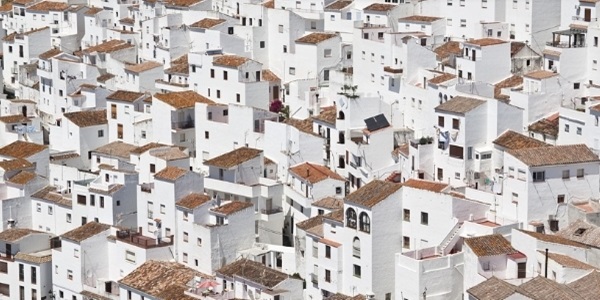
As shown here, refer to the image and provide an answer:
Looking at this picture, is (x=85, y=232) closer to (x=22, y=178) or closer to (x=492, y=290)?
(x=22, y=178)

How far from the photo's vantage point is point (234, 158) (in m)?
58.3

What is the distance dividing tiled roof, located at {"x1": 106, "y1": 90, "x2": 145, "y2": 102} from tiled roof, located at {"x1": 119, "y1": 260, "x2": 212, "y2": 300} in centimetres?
1285

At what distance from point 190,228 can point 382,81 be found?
38.6ft

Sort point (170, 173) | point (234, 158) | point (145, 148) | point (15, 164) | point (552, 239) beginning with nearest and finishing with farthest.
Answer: point (552, 239) → point (170, 173) → point (234, 158) → point (145, 148) → point (15, 164)

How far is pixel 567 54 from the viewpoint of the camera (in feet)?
193

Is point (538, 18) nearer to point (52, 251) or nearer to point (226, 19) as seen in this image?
point (226, 19)

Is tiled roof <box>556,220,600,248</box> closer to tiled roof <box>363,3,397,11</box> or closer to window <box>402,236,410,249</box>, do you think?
window <box>402,236,410,249</box>

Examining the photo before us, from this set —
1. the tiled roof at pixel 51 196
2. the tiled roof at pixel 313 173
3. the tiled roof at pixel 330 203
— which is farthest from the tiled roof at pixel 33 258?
the tiled roof at pixel 330 203

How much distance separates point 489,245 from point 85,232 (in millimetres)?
15936

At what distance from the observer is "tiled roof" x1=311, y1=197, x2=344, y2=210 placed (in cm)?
5472

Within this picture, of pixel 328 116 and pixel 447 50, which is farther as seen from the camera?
pixel 447 50

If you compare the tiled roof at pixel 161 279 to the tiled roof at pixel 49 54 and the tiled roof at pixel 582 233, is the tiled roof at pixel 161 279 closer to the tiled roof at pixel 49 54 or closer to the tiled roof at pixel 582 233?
the tiled roof at pixel 582 233

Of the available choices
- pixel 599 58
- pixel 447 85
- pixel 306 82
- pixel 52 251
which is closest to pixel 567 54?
pixel 599 58

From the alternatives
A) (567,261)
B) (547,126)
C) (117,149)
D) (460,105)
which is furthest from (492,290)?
(117,149)
